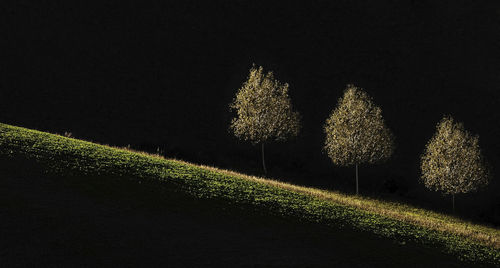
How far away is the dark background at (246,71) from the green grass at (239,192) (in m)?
21.0

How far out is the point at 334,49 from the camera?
309 ft

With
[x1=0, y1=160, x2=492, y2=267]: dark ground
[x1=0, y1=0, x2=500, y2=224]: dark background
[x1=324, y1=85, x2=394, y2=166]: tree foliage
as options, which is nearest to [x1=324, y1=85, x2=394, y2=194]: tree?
[x1=324, y1=85, x2=394, y2=166]: tree foliage

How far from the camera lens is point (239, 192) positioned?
79.0 ft

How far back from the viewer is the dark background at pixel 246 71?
62.5 meters

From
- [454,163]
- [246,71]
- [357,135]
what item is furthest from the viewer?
[246,71]

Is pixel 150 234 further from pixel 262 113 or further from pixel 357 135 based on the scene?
pixel 262 113

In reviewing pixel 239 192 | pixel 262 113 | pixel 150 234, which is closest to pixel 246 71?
pixel 262 113

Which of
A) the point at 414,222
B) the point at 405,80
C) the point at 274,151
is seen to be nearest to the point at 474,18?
the point at 405,80

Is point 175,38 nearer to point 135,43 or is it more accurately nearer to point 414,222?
point 135,43

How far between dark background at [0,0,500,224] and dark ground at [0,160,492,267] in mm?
28664

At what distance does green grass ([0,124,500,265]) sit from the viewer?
20.7 m

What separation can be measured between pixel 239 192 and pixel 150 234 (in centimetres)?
979

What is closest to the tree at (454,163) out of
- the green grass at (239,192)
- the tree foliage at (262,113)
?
the tree foliage at (262,113)

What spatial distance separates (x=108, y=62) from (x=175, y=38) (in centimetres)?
1566
